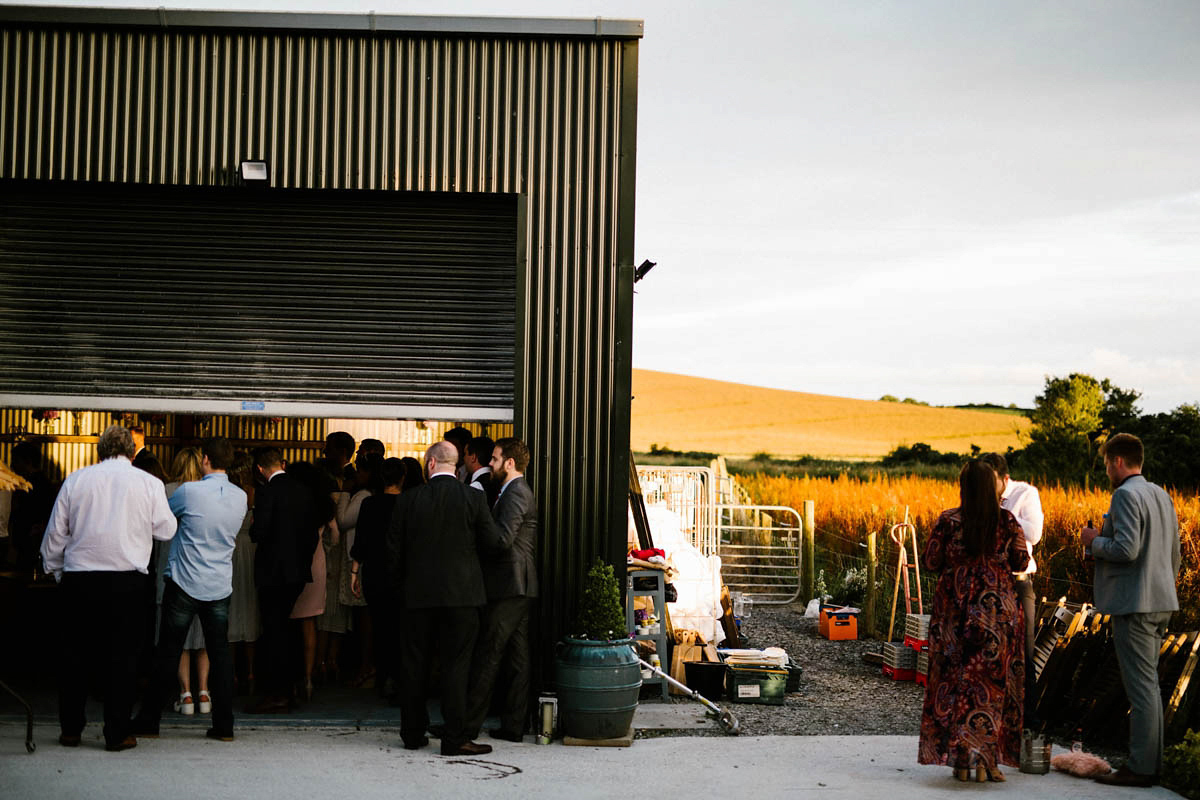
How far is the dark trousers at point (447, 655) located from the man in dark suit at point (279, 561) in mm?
1223

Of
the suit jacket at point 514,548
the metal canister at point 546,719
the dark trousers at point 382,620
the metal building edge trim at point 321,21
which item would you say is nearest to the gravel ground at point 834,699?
the metal canister at point 546,719

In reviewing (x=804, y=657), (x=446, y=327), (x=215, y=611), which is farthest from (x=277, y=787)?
(x=804, y=657)

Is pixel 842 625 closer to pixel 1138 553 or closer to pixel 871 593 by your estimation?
pixel 871 593

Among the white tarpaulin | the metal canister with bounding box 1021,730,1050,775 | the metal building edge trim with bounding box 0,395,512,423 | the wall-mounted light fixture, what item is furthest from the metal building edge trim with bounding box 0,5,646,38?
the metal canister with bounding box 1021,730,1050,775

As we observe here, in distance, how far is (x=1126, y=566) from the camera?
22.2ft

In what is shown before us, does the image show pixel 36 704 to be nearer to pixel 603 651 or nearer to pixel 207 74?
pixel 603 651

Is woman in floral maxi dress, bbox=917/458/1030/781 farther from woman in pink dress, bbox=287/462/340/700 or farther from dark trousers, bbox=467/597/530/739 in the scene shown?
woman in pink dress, bbox=287/462/340/700

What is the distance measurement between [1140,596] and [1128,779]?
3.46 ft

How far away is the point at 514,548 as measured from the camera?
737 cm

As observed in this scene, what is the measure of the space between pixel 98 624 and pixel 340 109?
391 centimetres

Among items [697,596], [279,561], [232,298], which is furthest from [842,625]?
[232,298]

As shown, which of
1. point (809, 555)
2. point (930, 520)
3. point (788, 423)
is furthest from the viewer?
point (788, 423)

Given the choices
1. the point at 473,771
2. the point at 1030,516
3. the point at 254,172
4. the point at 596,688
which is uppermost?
the point at 254,172

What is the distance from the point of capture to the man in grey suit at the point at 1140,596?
662 centimetres
